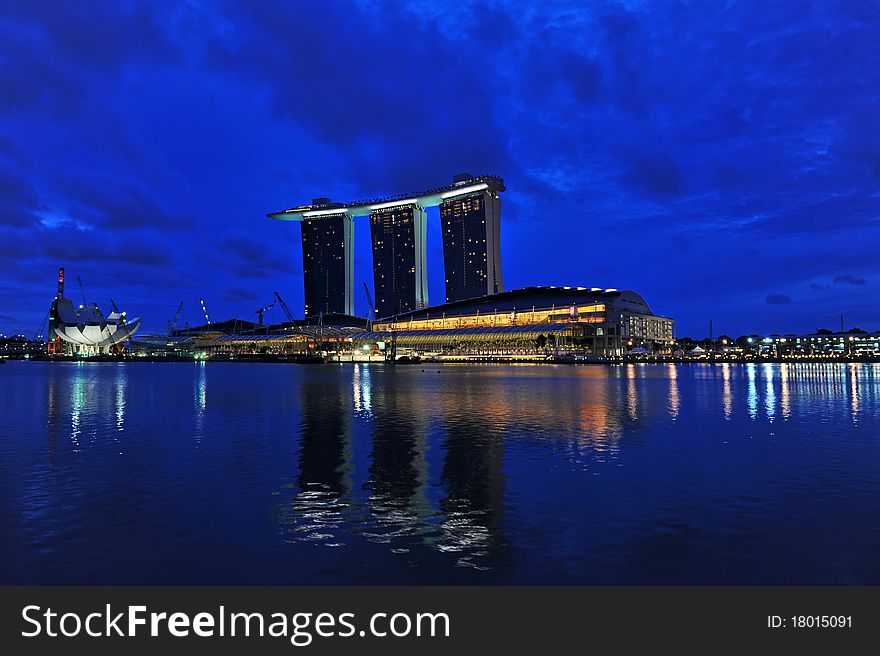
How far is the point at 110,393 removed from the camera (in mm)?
60031

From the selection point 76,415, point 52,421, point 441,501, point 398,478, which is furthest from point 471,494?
point 76,415

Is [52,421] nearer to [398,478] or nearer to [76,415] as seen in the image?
[76,415]

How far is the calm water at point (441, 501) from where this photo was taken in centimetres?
1133

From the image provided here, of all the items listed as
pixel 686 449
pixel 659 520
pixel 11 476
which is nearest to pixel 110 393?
pixel 11 476

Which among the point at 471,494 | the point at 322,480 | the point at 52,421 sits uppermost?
the point at 52,421

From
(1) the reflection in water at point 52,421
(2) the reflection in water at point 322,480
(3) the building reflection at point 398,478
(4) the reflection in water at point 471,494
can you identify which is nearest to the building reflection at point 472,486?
(4) the reflection in water at point 471,494

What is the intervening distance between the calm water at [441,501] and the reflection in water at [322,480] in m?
0.09

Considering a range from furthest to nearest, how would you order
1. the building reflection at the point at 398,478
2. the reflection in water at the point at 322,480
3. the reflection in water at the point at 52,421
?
the reflection in water at the point at 52,421 < the building reflection at the point at 398,478 < the reflection in water at the point at 322,480

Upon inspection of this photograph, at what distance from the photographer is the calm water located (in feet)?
37.2

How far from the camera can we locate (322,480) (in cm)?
1906

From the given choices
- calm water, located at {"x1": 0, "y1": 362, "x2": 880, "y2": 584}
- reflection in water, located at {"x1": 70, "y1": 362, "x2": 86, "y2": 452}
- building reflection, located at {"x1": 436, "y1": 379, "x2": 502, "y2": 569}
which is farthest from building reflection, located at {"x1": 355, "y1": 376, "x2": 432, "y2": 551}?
reflection in water, located at {"x1": 70, "y1": 362, "x2": 86, "y2": 452}

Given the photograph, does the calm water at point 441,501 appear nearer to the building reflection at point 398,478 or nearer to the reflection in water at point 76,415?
the building reflection at point 398,478

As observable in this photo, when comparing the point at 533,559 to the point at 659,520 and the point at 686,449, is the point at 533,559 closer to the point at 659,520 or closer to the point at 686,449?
the point at 659,520

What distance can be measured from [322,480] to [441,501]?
4.48 m
